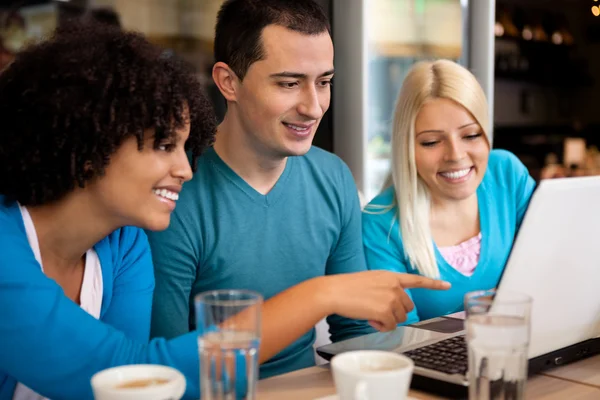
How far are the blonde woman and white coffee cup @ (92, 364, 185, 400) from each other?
1153 millimetres

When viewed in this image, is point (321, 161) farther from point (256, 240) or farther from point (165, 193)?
point (165, 193)

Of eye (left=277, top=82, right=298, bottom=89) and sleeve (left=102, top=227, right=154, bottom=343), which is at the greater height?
eye (left=277, top=82, right=298, bottom=89)

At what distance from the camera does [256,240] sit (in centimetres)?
163

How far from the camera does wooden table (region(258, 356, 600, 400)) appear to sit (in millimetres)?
1025

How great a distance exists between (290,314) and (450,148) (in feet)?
3.15

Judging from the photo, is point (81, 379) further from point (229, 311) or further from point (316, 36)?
point (316, 36)

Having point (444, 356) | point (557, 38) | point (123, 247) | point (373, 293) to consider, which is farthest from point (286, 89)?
point (557, 38)

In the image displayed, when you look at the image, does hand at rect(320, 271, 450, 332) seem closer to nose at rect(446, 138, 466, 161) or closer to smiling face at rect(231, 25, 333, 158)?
smiling face at rect(231, 25, 333, 158)

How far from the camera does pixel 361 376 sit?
0.73 meters

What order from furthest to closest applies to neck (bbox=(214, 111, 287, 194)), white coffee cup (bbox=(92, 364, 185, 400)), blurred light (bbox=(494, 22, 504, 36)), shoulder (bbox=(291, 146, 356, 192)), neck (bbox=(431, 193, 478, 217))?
1. blurred light (bbox=(494, 22, 504, 36))
2. neck (bbox=(431, 193, 478, 217))
3. shoulder (bbox=(291, 146, 356, 192))
4. neck (bbox=(214, 111, 287, 194))
5. white coffee cup (bbox=(92, 364, 185, 400))

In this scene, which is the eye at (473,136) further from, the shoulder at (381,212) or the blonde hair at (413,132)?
the shoulder at (381,212)

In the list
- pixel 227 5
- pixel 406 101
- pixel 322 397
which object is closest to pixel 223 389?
pixel 322 397

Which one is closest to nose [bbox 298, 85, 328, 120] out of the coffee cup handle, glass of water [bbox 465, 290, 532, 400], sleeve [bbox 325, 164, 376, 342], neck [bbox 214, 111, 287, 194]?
neck [bbox 214, 111, 287, 194]

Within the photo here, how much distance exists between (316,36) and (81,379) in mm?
945
